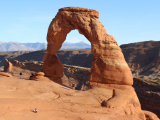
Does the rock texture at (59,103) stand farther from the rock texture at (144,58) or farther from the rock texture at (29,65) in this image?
the rock texture at (144,58)

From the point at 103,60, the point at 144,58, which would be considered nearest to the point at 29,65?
the point at 103,60

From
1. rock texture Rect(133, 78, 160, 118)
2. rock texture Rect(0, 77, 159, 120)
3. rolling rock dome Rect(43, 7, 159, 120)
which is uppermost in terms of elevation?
rolling rock dome Rect(43, 7, 159, 120)

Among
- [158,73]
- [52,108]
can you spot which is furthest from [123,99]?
[158,73]

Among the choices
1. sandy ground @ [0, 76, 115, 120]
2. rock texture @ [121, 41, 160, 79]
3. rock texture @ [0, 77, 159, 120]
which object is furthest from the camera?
rock texture @ [121, 41, 160, 79]

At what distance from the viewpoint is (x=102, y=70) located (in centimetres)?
1165

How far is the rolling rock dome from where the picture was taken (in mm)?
9750

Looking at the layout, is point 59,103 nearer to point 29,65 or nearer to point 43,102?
point 43,102

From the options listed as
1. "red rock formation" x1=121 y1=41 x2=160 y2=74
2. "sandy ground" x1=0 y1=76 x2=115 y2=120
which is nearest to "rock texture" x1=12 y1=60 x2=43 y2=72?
"sandy ground" x1=0 y1=76 x2=115 y2=120

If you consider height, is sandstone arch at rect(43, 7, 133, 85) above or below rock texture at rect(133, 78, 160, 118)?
above

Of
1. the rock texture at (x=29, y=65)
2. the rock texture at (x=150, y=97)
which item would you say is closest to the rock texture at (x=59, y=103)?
the rock texture at (x=150, y=97)

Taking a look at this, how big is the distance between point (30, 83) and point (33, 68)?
26.0 meters

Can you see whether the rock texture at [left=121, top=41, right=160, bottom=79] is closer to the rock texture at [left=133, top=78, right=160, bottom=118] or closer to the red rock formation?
the red rock formation

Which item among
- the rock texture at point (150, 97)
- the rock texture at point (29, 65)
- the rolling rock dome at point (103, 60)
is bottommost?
the rock texture at point (150, 97)

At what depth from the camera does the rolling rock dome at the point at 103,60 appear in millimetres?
9750
